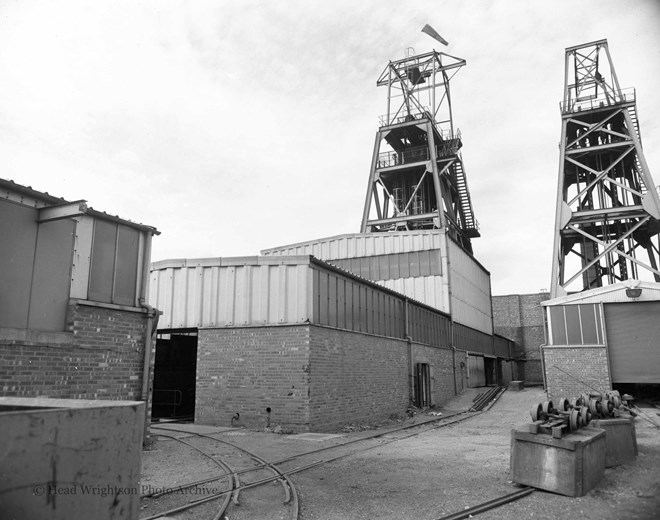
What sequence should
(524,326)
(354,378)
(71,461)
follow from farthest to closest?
(524,326), (354,378), (71,461)

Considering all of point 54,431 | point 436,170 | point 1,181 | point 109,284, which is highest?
point 436,170

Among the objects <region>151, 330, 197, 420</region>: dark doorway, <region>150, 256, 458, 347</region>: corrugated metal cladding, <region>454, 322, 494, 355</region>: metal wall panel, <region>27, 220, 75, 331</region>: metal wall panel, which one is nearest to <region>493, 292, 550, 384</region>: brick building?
<region>454, 322, 494, 355</region>: metal wall panel

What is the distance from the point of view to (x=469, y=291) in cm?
3322

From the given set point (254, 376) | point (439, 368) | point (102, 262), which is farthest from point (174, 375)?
point (439, 368)

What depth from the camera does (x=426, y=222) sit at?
34688 millimetres

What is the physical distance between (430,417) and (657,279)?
54.1 ft

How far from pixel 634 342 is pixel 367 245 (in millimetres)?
14858

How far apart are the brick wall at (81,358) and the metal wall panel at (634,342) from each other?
59.7 feet

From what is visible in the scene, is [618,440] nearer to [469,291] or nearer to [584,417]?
[584,417]

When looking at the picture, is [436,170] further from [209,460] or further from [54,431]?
[54,431]

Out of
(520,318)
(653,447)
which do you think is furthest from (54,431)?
(520,318)

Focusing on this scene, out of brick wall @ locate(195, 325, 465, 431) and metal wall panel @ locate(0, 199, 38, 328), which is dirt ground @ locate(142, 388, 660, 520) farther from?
metal wall panel @ locate(0, 199, 38, 328)

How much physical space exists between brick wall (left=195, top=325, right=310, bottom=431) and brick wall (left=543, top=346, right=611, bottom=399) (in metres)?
11.7

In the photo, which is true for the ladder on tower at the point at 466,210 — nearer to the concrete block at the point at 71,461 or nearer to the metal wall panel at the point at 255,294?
the metal wall panel at the point at 255,294
